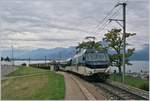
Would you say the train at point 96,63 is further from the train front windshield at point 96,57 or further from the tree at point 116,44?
the tree at point 116,44

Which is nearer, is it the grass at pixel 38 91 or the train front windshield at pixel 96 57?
the grass at pixel 38 91

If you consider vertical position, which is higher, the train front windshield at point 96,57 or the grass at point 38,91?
the train front windshield at point 96,57

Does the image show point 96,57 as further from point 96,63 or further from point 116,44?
point 116,44

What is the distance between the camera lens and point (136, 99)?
20188mm

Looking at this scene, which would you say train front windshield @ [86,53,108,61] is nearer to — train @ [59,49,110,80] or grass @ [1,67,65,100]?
train @ [59,49,110,80]

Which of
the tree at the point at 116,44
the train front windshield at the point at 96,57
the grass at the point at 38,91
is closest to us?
the grass at the point at 38,91

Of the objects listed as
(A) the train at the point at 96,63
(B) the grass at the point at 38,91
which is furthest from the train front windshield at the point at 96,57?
(B) the grass at the point at 38,91

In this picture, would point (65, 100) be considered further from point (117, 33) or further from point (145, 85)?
point (117, 33)

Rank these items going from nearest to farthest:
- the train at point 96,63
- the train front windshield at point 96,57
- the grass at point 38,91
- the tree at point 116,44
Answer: the grass at point 38,91 < the train at point 96,63 < the train front windshield at point 96,57 < the tree at point 116,44

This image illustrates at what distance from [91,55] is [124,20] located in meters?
4.82

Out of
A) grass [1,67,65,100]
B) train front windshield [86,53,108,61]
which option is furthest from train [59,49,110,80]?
grass [1,67,65,100]

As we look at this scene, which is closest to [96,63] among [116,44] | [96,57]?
[96,57]

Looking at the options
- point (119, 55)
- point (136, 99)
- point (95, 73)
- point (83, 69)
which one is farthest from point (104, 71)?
point (136, 99)

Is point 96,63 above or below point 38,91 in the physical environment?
above
